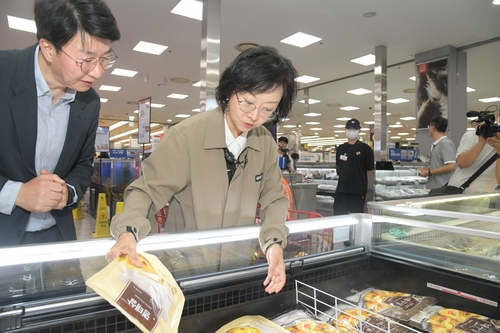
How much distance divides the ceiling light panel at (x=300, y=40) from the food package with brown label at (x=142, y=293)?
696cm

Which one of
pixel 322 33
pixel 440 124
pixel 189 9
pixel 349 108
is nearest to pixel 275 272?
pixel 440 124

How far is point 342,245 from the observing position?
60.3 inches

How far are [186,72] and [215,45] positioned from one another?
529cm

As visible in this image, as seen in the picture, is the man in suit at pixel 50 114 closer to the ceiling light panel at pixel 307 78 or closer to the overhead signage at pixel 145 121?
the overhead signage at pixel 145 121

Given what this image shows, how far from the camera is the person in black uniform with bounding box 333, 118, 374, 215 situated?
5492 mm

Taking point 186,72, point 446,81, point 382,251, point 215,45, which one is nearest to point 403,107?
point 446,81

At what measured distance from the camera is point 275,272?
1087 mm

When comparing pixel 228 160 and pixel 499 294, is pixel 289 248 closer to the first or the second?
pixel 228 160

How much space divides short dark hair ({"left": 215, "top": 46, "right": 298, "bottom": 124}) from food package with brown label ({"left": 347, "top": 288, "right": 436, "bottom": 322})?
850 millimetres

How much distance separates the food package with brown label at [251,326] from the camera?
1.05 m

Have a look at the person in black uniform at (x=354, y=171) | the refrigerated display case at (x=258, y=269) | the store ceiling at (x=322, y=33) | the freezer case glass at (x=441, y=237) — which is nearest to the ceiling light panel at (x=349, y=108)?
the store ceiling at (x=322, y=33)

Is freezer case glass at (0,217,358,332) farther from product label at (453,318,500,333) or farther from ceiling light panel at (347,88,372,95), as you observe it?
ceiling light panel at (347,88,372,95)

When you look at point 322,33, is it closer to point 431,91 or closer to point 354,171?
point 431,91

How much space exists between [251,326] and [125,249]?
46cm
